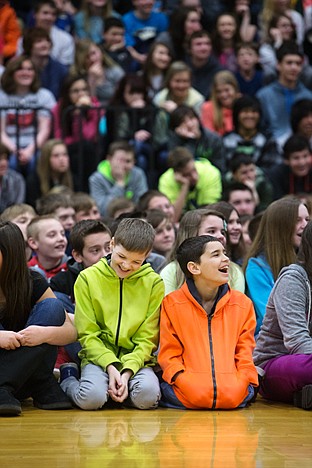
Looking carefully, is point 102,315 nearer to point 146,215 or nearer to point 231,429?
point 231,429

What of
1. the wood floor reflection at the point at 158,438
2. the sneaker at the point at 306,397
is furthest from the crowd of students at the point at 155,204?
the wood floor reflection at the point at 158,438

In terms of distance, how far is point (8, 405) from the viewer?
497cm

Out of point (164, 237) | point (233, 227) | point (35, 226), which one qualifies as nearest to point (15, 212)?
point (35, 226)

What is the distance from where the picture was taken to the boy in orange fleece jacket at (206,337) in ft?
17.2

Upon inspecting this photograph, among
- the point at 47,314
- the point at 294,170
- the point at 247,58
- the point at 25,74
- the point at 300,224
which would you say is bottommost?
the point at 47,314

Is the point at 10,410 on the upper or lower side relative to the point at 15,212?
lower

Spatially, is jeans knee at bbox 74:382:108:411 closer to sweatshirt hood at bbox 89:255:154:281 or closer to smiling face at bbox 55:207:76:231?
sweatshirt hood at bbox 89:255:154:281

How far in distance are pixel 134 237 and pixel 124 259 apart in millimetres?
129

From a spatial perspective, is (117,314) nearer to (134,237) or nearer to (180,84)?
(134,237)

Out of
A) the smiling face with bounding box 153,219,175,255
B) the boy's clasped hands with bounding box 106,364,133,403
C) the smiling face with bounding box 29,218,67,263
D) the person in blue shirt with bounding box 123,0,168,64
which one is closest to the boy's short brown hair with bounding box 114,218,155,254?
the boy's clasped hands with bounding box 106,364,133,403

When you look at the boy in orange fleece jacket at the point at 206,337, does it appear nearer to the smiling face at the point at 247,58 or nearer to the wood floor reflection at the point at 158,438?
the wood floor reflection at the point at 158,438

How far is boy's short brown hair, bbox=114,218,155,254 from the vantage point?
532cm

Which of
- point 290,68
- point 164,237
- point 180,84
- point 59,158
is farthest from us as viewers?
point 290,68

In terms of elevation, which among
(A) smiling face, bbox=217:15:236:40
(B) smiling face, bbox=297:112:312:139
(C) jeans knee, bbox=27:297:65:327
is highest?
(A) smiling face, bbox=217:15:236:40
